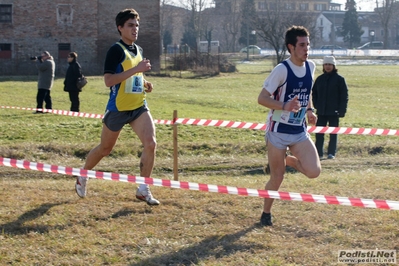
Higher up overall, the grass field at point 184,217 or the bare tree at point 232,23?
the bare tree at point 232,23

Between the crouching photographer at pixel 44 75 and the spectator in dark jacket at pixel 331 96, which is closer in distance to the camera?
the spectator in dark jacket at pixel 331 96

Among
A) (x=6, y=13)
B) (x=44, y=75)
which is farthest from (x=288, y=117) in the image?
(x=6, y=13)

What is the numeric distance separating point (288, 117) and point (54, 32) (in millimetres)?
45704

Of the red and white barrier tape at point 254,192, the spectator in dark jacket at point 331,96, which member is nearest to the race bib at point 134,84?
the red and white barrier tape at point 254,192

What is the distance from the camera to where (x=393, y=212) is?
279 inches

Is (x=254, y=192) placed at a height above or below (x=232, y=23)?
below

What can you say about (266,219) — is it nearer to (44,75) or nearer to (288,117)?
(288,117)

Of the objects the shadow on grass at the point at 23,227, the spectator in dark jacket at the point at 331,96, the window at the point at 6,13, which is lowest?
the shadow on grass at the point at 23,227

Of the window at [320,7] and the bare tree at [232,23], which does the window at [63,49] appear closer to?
the bare tree at [232,23]

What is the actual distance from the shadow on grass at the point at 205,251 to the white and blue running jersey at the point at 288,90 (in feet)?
3.55

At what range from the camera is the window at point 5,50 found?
4941cm

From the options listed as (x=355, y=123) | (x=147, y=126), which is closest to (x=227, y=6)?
(x=355, y=123)

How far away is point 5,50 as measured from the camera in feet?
163

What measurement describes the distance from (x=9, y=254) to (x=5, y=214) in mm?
1248
